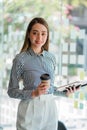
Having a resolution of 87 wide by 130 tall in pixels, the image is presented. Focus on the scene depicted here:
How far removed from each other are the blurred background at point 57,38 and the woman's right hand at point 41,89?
6.04 ft

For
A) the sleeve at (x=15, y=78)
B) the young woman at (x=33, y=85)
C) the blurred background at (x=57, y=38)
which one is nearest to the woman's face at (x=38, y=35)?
the young woman at (x=33, y=85)

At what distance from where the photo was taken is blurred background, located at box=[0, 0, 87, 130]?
345 cm

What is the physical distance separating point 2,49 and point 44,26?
5.66 feet

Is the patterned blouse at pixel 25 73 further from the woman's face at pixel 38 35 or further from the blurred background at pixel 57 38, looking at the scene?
the blurred background at pixel 57 38

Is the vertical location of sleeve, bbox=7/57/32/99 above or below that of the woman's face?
below

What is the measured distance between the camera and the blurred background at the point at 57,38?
3449 millimetres

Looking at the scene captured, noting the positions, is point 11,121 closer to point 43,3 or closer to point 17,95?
point 43,3

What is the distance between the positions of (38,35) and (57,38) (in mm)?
1747

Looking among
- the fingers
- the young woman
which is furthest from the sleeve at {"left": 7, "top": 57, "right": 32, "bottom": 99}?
the fingers

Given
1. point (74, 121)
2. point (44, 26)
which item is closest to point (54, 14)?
point (74, 121)

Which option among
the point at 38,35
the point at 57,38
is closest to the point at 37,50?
the point at 38,35

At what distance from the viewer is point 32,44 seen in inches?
71.2

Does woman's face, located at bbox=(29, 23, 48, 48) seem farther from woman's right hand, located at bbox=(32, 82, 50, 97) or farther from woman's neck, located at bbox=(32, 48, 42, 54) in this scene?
woman's right hand, located at bbox=(32, 82, 50, 97)

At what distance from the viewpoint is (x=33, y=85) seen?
1.73 m
